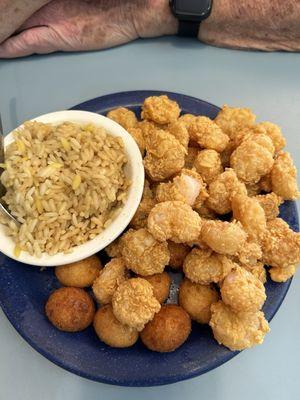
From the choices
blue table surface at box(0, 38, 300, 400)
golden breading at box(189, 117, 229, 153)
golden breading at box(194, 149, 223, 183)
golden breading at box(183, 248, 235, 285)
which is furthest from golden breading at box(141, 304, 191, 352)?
blue table surface at box(0, 38, 300, 400)

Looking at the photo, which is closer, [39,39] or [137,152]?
[137,152]

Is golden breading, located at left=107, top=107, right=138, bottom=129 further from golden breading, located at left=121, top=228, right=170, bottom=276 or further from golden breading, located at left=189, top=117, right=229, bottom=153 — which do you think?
golden breading, located at left=121, top=228, right=170, bottom=276

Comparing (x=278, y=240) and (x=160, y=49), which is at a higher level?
(x=160, y=49)

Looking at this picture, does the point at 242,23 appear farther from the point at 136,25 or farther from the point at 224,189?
the point at 224,189

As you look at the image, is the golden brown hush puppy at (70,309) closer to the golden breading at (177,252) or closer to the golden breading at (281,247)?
the golden breading at (177,252)

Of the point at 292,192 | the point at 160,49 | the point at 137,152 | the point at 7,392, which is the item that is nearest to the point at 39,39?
the point at 160,49

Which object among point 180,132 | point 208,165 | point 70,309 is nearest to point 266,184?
point 208,165

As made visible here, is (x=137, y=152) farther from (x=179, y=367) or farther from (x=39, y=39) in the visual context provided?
(x=39, y=39)

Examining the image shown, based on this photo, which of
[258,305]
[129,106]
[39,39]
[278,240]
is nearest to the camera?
[258,305]
